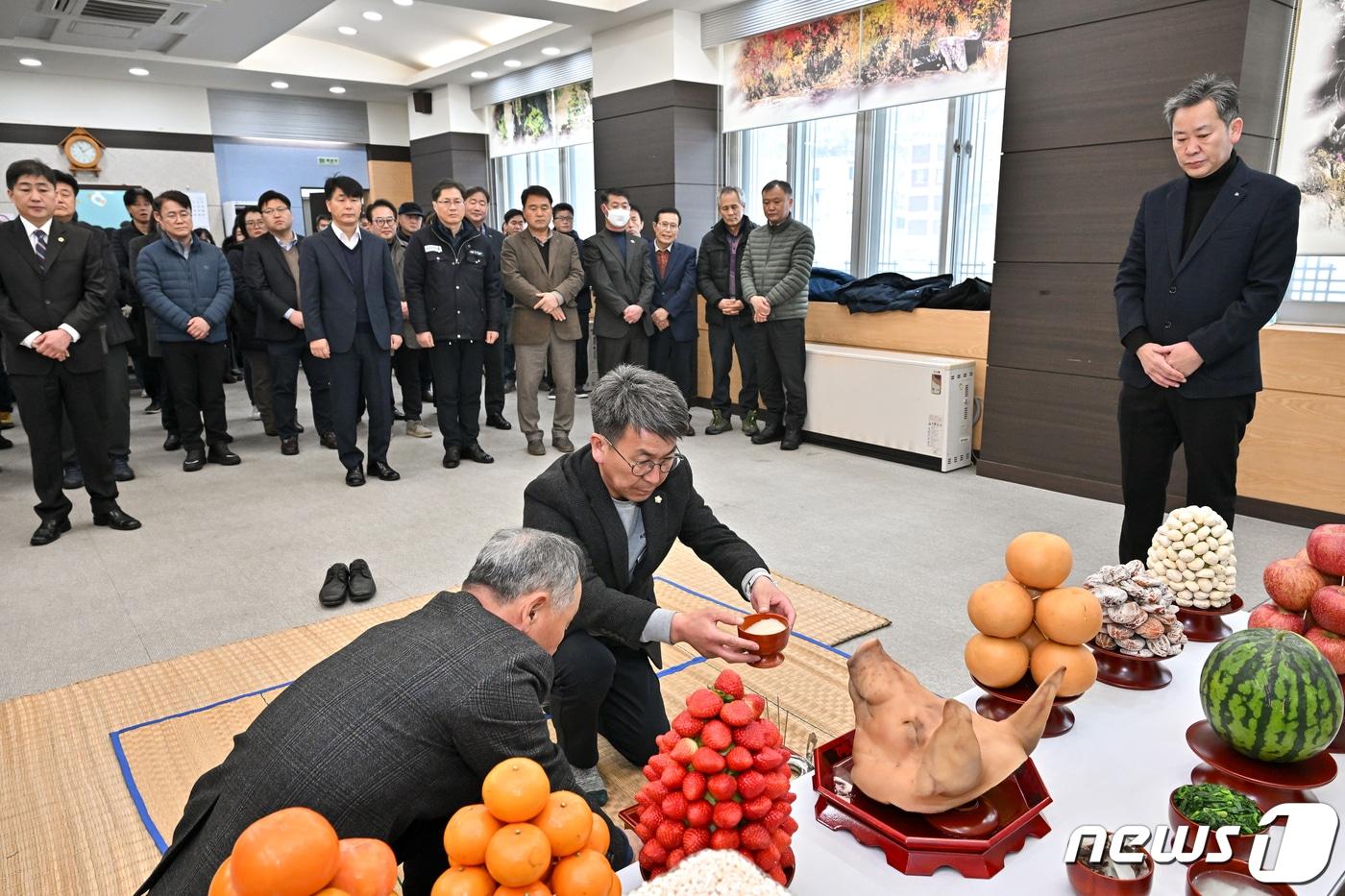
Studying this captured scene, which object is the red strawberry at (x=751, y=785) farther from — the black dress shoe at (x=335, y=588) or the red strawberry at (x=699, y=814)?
the black dress shoe at (x=335, y=588)

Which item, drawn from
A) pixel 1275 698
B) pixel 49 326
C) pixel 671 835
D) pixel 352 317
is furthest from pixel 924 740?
pixel 352 317

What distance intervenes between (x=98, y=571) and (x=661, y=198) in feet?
17.2

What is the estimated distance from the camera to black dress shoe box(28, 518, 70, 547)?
4090 mm

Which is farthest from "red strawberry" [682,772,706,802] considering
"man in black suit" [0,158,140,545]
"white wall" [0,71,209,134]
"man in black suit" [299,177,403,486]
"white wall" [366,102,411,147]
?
"white wall" [366,102,411,147]

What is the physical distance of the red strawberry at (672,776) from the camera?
963 mm

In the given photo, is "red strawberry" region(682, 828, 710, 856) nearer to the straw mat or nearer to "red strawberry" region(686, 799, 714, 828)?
"red strawberry" region(686, 799, 714, 828)

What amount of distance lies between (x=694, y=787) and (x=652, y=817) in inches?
2.9

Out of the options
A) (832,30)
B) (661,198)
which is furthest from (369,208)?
(832,30)

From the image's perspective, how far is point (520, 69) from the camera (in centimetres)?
969

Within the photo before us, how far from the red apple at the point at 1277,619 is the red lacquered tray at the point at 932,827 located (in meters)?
0.65

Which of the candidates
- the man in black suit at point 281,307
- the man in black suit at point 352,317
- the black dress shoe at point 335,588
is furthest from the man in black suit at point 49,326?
the man in black suit at point 281,307

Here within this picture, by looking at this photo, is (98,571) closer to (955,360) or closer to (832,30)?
(955,360)

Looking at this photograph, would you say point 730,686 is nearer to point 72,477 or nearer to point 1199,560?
point 1199,560

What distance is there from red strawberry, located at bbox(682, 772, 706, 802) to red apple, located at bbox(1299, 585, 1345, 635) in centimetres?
109
